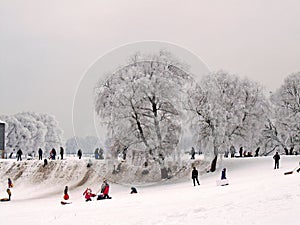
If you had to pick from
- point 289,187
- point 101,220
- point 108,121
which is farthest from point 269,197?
point 108,121

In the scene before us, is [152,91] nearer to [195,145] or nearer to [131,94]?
[131,94]

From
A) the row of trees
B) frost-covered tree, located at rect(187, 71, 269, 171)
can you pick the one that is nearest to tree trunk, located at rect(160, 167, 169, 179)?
the row of trees

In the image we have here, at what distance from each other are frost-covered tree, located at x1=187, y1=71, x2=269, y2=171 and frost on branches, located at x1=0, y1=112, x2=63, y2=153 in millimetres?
53523

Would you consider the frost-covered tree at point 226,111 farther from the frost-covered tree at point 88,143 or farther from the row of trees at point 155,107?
the frost-covered tree at point 88,143

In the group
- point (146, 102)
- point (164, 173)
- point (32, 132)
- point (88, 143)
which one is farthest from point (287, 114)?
point (32, 132)

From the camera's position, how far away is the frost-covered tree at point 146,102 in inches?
1373

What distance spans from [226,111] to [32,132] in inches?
2344

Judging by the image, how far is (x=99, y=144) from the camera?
108ft

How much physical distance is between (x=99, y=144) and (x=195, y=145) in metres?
10.6

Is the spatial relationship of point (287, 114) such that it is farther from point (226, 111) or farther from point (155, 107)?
point (155, 107)

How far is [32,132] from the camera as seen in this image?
305ft

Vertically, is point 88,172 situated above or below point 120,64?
below

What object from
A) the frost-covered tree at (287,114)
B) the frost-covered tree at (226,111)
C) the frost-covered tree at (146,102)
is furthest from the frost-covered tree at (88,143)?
the frost-covered tree at (287,114)

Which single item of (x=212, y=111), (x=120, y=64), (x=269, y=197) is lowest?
(x=269, y=197)
